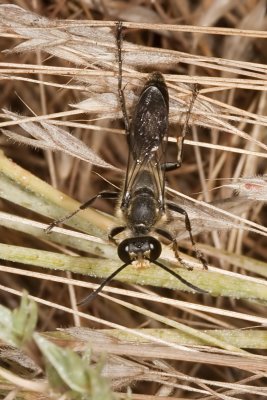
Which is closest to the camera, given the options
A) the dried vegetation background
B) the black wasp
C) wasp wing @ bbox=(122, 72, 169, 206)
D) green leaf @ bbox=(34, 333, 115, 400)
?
green leaf @ bbox=(34, 333, 115, 400)

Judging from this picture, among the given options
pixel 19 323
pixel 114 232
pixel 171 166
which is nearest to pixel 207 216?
pixel 114 232

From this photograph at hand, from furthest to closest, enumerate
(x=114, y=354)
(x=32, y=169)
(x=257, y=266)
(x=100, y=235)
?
(x=32, y=169) → (x=257, y=266) → (x=100, y=235) → (x=114, y=354)

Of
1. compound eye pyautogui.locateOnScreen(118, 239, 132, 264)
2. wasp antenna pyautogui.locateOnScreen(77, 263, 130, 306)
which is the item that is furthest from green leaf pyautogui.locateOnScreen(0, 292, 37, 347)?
compound eye pyautogui.locateOnScreen(118, 239, 132, 264)

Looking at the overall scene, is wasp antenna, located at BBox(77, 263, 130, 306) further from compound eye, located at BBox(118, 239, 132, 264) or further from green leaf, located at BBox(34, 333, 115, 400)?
green leaf, located at BBox(34, 333, 115, 400)

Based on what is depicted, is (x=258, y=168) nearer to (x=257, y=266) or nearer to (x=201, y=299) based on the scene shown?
(x=201, y=299)

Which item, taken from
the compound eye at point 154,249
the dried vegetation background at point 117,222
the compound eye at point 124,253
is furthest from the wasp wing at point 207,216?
the compound eye at point 124,253

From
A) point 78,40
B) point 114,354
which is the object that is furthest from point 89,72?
point 114,354

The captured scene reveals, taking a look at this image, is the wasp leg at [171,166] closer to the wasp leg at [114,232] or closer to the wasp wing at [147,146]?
the wasp wing at [147,146]
